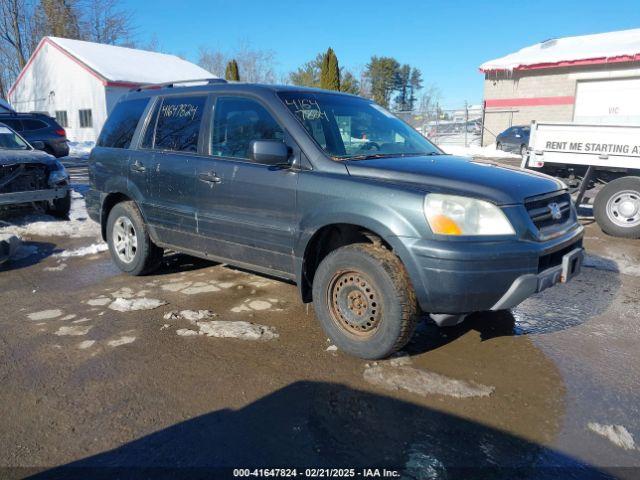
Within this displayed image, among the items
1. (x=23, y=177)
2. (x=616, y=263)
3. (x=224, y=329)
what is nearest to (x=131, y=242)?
(x=224, y=329)

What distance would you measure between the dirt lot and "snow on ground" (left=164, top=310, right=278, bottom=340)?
2 cm

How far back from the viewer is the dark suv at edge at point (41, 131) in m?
15.0

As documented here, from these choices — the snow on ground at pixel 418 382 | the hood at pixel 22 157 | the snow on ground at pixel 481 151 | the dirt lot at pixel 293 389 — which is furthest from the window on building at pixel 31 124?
the snow on ground at pixel 481 151

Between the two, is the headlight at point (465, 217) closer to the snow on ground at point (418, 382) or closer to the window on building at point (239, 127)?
the snow on ground at point (418, 382)

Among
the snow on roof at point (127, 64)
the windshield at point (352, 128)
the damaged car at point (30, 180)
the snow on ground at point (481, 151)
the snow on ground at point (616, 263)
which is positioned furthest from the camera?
the snow on roof at point (127, 64)

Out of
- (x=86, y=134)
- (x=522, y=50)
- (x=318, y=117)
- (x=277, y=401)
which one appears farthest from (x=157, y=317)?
(x=86, y=134)

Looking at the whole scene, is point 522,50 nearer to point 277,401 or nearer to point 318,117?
point 318,117

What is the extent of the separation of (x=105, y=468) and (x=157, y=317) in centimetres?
196

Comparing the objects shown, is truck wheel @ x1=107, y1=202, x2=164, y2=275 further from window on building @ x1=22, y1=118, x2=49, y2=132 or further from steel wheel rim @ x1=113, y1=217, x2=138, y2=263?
window on building @ x1=22, y1=118, x2=49, y2=132

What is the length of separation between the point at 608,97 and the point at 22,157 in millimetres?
24098

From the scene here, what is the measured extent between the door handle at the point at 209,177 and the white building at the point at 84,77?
2735 cm

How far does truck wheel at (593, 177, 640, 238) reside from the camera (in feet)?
23.1

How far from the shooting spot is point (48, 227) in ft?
25.0

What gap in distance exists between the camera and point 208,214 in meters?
4.30
